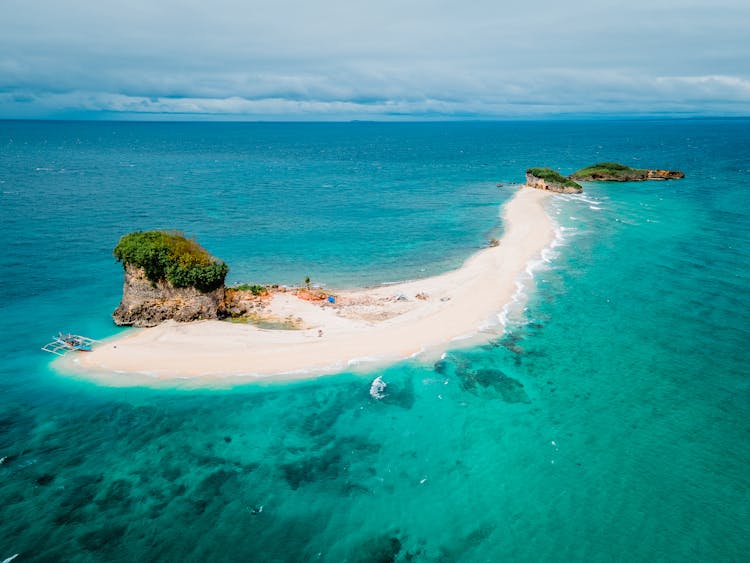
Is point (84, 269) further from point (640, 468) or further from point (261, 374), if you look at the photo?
point (640, 468)

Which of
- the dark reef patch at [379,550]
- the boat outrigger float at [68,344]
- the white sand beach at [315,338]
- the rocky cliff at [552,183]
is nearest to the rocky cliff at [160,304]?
the white sand beach at [315,338]

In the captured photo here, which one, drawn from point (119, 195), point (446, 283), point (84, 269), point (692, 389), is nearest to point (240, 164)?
point (119, 195)

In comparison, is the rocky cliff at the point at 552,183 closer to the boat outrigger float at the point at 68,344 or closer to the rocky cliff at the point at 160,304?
the rocky cliff at the point at 160,304

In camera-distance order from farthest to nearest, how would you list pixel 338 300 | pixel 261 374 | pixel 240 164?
pixel 240 164 < pixel 338 300 < pixel 261 374

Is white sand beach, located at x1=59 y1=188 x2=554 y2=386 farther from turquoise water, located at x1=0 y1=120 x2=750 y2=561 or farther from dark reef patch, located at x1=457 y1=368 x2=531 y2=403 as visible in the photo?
dark reef patch, located at x1=457 y1=368 x2=531 y2=403

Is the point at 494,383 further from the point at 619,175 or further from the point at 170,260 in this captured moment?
the point at 619,175

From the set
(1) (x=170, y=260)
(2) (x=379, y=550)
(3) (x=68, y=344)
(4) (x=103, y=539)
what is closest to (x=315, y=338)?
(1) (x=170, y=260)
